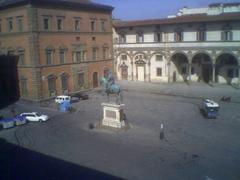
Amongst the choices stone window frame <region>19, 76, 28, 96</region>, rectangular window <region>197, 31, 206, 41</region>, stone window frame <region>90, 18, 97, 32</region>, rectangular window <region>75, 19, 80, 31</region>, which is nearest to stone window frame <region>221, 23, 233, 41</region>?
rectangular window <region>197, 31, 206, 41</region>

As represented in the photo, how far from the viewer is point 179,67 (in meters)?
53.8

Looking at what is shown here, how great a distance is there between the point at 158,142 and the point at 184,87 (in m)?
25.4

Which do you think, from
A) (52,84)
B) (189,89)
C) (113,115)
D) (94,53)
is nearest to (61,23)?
(94,53)

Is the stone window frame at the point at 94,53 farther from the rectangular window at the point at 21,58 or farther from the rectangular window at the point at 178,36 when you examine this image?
the rectangular window at the point at 178,36

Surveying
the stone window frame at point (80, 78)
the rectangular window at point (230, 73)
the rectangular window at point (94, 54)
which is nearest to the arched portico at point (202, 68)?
the rectangular window at point (230, 73)

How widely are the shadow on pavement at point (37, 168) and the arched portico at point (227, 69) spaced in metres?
34.1

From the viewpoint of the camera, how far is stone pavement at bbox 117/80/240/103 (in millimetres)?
41722

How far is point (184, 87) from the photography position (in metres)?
48.3

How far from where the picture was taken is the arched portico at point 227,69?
47.7 meters

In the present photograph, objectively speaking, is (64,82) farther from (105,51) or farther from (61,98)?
(105,51)

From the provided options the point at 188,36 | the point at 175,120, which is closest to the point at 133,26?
the point at 188,36

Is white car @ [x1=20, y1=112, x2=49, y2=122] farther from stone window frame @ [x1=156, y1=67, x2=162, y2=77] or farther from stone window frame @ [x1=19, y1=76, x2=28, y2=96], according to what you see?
stone window frame @ [x1=156, y1=67, x2=162, y2=77]

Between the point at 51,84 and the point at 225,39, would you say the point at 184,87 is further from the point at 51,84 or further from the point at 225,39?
the point at 51,84

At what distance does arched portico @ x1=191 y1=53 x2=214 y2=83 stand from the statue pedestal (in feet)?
86.8
